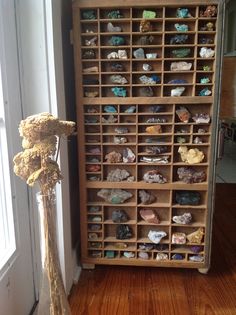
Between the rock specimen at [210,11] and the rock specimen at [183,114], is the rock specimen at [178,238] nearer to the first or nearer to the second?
the rock specimen at [183,114]

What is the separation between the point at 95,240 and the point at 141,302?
41 cm

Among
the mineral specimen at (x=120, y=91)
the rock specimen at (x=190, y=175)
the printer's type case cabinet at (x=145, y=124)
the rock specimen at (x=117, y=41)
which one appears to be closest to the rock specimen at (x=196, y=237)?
the printer's type case cabinet at (x=145, y=124)

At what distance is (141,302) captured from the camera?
1.46 m

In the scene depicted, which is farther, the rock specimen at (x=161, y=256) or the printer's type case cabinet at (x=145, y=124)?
the rock specimen at (x=161, y=256)

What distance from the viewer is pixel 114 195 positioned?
1.62m

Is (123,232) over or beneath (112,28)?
beneath

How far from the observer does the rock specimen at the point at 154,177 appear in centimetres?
158

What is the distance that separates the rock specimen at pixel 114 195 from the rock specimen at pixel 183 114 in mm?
493

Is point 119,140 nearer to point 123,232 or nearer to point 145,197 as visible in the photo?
point 145,197

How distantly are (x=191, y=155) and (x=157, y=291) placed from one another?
734mm

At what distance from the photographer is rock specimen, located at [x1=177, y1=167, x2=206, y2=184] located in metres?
1.57

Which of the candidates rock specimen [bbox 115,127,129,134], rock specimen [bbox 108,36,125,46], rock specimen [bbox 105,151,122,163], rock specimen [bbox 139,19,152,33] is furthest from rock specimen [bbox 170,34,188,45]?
rock specimen [bbox 105,151,122,163]

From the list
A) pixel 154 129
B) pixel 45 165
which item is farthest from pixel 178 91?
pixel 45 165

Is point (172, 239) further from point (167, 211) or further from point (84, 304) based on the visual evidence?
point (84, 304)
